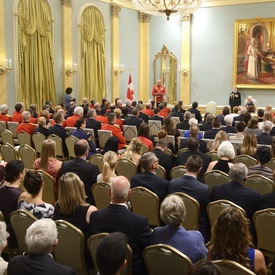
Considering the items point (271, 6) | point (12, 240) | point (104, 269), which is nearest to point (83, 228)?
point (12, 240)

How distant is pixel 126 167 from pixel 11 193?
2.35 m

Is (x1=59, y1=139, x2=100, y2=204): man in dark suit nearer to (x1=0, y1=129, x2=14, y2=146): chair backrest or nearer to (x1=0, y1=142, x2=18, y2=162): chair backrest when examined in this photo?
(x1=0, y1=142, x2=18, y2=162): chair backrest

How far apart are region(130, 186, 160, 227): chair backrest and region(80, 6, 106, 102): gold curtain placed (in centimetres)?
1244

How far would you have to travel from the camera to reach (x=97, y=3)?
17.8m

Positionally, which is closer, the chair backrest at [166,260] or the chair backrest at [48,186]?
the chair backrest at [166,260]

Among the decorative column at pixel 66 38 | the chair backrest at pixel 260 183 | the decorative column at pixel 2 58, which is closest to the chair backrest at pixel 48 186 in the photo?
the chair backrest at pixel 260 183

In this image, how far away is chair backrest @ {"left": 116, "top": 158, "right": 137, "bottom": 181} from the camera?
6555 millimetres

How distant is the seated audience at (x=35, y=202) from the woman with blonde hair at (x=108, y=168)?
122 centimetres

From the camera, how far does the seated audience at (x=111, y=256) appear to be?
2514mm

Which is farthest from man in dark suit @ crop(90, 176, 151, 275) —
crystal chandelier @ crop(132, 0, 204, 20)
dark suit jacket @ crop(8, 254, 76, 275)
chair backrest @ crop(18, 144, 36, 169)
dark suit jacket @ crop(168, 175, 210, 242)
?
crystal chandelier @ crop(132, 0, 204, 20)

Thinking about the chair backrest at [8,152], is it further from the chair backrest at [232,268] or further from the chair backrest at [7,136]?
the chair backrest at [232,268]

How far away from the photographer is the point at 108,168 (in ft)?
18.0

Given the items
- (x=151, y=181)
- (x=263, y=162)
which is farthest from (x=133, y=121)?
(x=151, y=181)

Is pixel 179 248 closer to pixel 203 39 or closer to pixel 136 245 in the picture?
pixel 136 245
